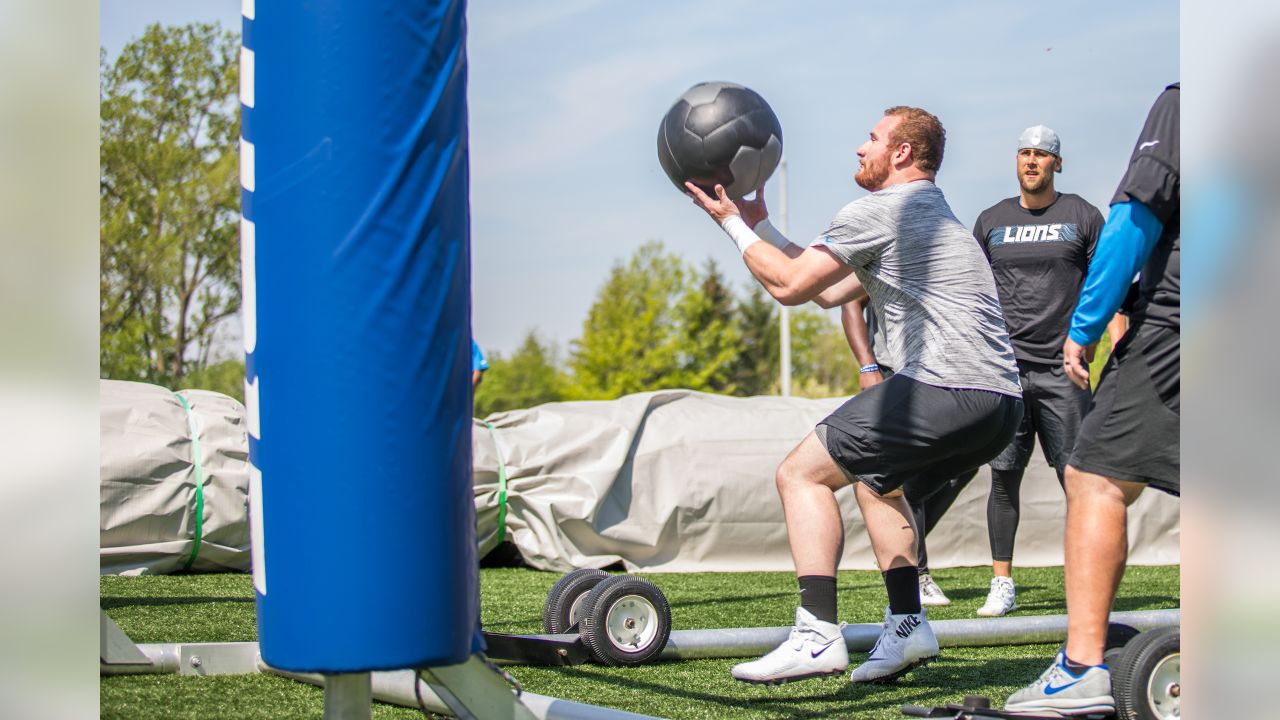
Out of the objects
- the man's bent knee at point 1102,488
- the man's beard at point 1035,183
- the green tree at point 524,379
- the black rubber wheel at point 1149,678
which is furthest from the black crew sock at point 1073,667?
the green tree at point 524,379

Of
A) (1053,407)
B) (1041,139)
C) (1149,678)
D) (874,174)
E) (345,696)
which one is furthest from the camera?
(1041,139)

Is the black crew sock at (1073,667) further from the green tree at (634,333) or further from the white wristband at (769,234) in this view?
the green tree at (634,333)

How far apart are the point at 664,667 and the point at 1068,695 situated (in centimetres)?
163

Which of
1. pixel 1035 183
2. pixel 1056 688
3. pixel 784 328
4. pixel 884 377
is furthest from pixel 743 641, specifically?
pixel 784 328

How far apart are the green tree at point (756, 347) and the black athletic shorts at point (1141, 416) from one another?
166 feet

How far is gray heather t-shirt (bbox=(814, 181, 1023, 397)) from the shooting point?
13.6 ft

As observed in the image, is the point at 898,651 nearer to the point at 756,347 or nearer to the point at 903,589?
the point at 903,589

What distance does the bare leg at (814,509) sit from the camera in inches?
162

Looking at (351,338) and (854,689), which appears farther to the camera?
(854,689)

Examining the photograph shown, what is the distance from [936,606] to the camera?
22.4ft

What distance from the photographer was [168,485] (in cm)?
812
